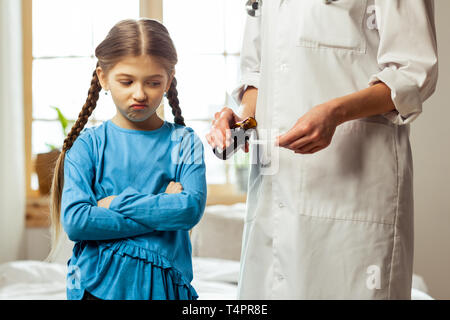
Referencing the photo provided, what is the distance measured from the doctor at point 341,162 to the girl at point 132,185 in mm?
82

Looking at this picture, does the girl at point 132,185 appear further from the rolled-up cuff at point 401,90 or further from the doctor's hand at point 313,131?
the rolled-up cuff at point 401,90

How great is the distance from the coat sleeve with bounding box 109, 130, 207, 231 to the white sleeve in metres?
0.25

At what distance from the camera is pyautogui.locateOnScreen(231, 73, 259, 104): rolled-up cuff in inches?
37.8

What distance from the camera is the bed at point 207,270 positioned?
206cm

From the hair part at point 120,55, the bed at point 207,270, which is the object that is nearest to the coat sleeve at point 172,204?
the hair part at point 120,55

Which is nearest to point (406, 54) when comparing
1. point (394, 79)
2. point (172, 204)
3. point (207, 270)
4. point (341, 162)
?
point (394, 79)

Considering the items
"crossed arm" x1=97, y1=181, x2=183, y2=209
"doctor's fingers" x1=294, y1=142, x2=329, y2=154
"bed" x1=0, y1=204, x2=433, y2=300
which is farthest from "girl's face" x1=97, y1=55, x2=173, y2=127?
"bed" x1=0, y1=204, x2=433, y2=300

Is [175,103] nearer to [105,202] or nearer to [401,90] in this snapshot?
[105,202]

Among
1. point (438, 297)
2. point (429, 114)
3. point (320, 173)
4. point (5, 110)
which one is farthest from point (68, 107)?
point (438, 297)

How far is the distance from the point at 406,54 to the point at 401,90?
6 cm

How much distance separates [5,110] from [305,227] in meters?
1.07

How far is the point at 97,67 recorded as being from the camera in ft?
2.60

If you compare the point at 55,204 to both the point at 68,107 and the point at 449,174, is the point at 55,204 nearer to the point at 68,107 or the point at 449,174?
the point at 68,107

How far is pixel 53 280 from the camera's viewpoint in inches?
87.0
